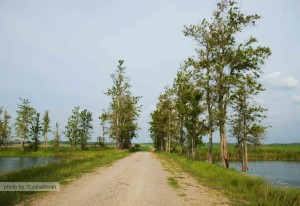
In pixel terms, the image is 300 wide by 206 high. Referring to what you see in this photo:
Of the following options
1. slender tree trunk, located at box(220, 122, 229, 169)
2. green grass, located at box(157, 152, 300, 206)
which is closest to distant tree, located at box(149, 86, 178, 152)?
slender tree trunk, located at box(220, 122, 229, 169)

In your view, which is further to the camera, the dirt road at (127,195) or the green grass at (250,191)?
the green grass at (250,191)

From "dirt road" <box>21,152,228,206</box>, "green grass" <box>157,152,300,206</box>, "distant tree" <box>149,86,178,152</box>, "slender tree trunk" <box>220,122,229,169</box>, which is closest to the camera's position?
"dirt road" <box>21,152,228,206</box>

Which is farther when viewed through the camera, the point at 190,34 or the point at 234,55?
the point at 190,34

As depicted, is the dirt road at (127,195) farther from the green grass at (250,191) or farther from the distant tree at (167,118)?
the distant tree at (167,118)

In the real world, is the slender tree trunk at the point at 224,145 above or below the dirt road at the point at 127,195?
above

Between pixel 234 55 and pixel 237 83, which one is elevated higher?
pixel 234 55

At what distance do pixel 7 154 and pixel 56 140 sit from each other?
1528 cm

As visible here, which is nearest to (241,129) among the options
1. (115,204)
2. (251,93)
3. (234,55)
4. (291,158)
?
(251,93)

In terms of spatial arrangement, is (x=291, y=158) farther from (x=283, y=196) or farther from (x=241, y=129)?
(x=283, y=196)

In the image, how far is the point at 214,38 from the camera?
28.7m

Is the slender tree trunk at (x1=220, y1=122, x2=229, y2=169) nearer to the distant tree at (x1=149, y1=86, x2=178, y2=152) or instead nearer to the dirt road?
the dirt road

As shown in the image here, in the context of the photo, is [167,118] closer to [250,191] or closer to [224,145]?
[224,145]

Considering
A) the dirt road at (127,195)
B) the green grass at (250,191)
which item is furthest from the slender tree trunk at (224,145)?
the dirt road at (127,195)

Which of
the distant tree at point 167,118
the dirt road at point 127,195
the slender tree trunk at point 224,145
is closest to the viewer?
the dirt road at point 127,195
